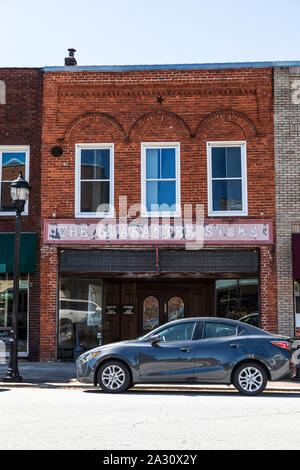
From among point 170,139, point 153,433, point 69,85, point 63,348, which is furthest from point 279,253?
point 153,433

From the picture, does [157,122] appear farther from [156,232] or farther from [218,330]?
[218,330]

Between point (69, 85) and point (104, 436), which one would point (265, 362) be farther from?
point (69, 85)

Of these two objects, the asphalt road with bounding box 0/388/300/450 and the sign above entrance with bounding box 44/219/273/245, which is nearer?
the asphalt road with bounding box 0/388/300/450

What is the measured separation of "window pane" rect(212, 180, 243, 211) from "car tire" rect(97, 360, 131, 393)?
21.1 ft

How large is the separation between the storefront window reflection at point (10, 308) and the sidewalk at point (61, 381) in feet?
3.05

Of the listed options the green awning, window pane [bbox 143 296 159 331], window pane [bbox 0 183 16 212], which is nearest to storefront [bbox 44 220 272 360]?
the green awning

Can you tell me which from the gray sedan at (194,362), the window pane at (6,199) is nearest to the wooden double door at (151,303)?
the window pane at (6,199)

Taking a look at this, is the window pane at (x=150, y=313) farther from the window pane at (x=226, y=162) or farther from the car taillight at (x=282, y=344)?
the car taillight at (x=282, y=344)

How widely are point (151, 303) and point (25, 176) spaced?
577 cm

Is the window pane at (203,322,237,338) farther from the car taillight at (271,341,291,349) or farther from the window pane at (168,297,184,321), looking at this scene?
the window pane at (168,297,184,321)

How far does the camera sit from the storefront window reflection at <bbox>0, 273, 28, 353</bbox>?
630 inches

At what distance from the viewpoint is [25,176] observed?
1655 cm

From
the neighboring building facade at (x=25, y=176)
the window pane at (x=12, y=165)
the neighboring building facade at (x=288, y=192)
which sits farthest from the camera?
the window pane at (x=12, y=165)

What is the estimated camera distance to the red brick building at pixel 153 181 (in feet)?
51.7
